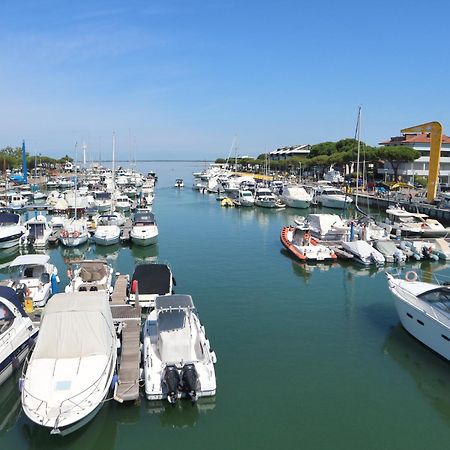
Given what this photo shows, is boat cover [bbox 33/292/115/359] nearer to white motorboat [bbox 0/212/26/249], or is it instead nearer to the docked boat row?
the docked boat row

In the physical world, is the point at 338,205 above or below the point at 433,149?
below

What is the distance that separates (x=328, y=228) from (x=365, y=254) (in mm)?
6486

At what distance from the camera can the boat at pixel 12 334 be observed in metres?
13.5

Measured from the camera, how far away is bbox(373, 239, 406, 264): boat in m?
30.0

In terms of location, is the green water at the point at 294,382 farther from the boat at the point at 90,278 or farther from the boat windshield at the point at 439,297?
the boat at the point at 90,278

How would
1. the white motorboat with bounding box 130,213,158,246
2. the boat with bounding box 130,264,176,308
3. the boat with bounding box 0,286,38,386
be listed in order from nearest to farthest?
the boat with bounding box 0,286,38,386, the boat with bounding box 130,264,176,308, the white motorboat with bounding box 130,213,158,246

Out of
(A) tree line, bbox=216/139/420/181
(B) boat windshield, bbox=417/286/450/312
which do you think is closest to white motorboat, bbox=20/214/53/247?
(B) boat windshield, bbox=417/286/450/312

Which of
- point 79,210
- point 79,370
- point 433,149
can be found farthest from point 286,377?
point 433,149

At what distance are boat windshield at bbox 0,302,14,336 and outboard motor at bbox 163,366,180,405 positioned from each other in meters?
5.48

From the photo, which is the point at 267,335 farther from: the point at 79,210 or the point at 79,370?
the point at 79,210

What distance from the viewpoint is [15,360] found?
549 inches

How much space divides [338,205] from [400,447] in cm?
5190

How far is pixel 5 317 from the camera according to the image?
Answer: 47.6ft

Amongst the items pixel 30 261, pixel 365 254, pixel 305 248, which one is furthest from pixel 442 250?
pixel 30 261
